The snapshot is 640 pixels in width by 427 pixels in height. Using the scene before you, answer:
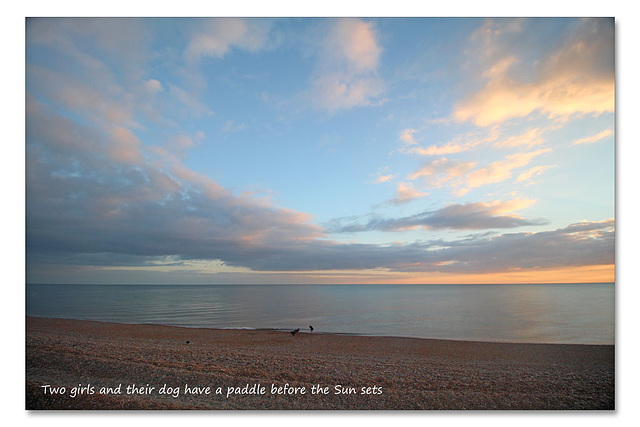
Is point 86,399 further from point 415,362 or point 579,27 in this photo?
point 579,27

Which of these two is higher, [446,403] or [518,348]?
[446,403]

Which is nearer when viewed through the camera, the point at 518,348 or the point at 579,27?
the point at 579,27

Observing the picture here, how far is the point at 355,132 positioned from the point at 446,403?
518 cm

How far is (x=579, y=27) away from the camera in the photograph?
5051 millimetres

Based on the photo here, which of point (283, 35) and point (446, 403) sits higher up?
point (283, 35)

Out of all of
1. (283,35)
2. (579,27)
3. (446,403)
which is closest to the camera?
(446,403)

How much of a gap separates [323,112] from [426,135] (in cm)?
222
